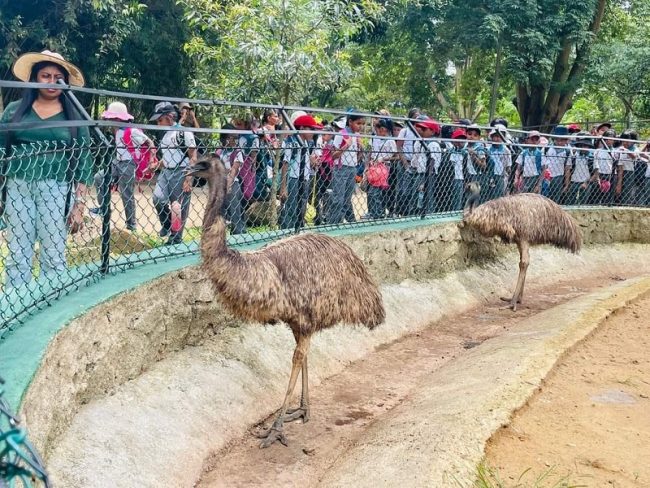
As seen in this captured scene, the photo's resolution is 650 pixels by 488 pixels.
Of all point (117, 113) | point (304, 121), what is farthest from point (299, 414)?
point (304, 121)

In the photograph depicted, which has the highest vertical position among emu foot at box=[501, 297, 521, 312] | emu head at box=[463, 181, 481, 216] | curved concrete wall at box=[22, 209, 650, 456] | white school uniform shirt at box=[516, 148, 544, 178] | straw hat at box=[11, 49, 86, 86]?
straw hat at box=[11, 49, 86, 86]

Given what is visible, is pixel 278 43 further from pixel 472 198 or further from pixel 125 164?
pixel 125 164

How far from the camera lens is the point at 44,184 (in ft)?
14.1

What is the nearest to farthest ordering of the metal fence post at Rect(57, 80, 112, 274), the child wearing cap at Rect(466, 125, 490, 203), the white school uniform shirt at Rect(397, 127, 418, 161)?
the metal fence post at Rect(57, 80, 112, 274)
the white school uniform shirt at Rect(397, 127, 418, 161)
the child wearing cap at Rect(466, 125, 490, 203)

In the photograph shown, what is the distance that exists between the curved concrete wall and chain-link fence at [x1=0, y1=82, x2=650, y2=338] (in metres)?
0.26

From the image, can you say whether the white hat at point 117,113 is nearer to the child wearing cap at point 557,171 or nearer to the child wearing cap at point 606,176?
the child wearing cap at point 557,171

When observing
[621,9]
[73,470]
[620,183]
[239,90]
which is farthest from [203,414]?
[621,9]

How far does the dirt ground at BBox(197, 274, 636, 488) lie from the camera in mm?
4316

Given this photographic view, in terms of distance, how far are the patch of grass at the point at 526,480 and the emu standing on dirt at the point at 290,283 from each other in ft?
4.70

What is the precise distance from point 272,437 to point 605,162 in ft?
28.2

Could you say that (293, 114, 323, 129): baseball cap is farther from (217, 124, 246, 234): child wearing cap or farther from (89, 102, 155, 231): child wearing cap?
(217, 124, 246, 234): child wearing cap

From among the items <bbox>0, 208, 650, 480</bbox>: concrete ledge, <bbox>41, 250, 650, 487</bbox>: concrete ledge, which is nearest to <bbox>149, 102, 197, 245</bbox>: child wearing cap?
<bbox>0, 208, 650, 480</bbox>: concrete ledge

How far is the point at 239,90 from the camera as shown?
9.62 meters

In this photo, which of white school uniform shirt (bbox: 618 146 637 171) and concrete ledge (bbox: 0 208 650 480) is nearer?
concrete ledge (bbox: 0 208 650 480)
